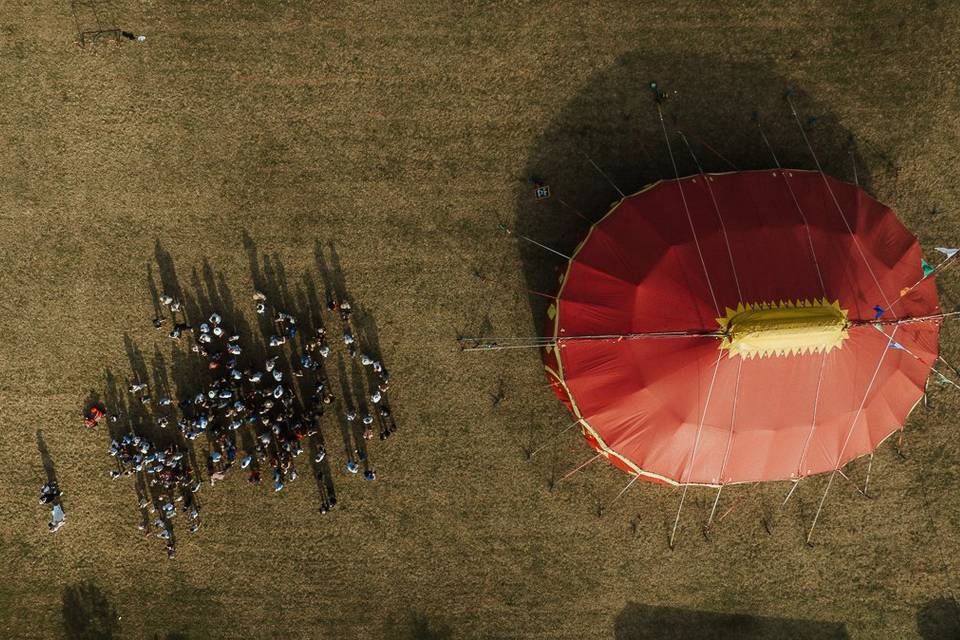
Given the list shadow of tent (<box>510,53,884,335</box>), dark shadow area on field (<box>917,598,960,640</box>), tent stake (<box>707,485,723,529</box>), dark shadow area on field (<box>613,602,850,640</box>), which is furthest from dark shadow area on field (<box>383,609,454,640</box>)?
dark shadow area on field (<box>917,598,960,640</box>)

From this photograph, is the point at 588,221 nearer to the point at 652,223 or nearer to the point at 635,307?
the point at 652,223

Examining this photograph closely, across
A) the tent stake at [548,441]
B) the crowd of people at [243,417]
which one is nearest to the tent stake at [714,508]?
the tent stake at [548,441]

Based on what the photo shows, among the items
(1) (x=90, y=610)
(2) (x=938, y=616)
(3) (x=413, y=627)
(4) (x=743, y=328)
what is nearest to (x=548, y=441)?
(4) (x=743, y=328)

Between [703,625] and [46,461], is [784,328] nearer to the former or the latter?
[703,625]

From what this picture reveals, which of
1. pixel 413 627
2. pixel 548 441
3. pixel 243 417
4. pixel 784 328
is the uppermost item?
pixel 784 328

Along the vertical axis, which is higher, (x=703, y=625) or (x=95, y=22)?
(x=95, y=22)

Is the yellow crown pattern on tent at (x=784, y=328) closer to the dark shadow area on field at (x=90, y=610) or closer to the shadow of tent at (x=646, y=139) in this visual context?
the shadow of tent at (x=646, y=139)

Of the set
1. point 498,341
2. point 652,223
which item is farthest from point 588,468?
point 652,223
